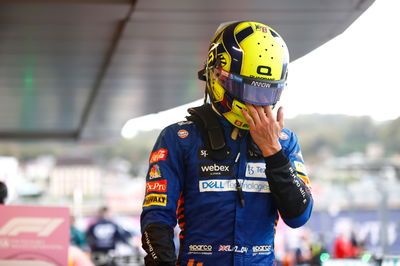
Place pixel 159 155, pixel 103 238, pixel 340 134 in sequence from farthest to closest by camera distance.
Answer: pixel 340 134 < pixel 103 238 < pixel 159 155

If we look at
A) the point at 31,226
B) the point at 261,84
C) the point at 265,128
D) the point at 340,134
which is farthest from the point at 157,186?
the point at 340,134

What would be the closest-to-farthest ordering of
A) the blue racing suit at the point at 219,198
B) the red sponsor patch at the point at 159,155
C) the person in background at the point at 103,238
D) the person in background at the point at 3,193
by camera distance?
the blue racing suit at the point at 219,198 < the red sponsor patch at the point at 159,155 < the person in background at the point at 3,193 < the person in background at the point at 103,238

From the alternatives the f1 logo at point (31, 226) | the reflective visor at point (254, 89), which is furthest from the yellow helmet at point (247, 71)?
the f1 logo at point (31, 226)

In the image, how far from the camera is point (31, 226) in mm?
4793

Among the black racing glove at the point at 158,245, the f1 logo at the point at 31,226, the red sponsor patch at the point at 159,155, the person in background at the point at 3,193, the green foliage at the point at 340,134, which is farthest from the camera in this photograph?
the green foliage at the point at 340,134

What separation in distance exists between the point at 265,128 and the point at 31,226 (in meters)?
2.53

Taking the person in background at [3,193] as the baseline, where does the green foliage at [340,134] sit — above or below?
above

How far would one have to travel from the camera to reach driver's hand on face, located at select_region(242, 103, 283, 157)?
107 inches

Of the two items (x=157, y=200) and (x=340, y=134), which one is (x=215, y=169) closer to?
(x=157, y=200)

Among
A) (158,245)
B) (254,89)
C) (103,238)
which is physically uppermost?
(103,238)

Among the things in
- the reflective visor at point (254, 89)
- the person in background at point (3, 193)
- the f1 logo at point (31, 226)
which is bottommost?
the f1 logo at point (31, 226)

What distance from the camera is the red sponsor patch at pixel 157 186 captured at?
109 inches

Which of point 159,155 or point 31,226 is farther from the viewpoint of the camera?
point 31,226

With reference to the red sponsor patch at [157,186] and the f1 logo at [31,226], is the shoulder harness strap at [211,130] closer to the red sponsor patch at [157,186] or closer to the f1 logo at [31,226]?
the red sponsor patch at [157,186]
